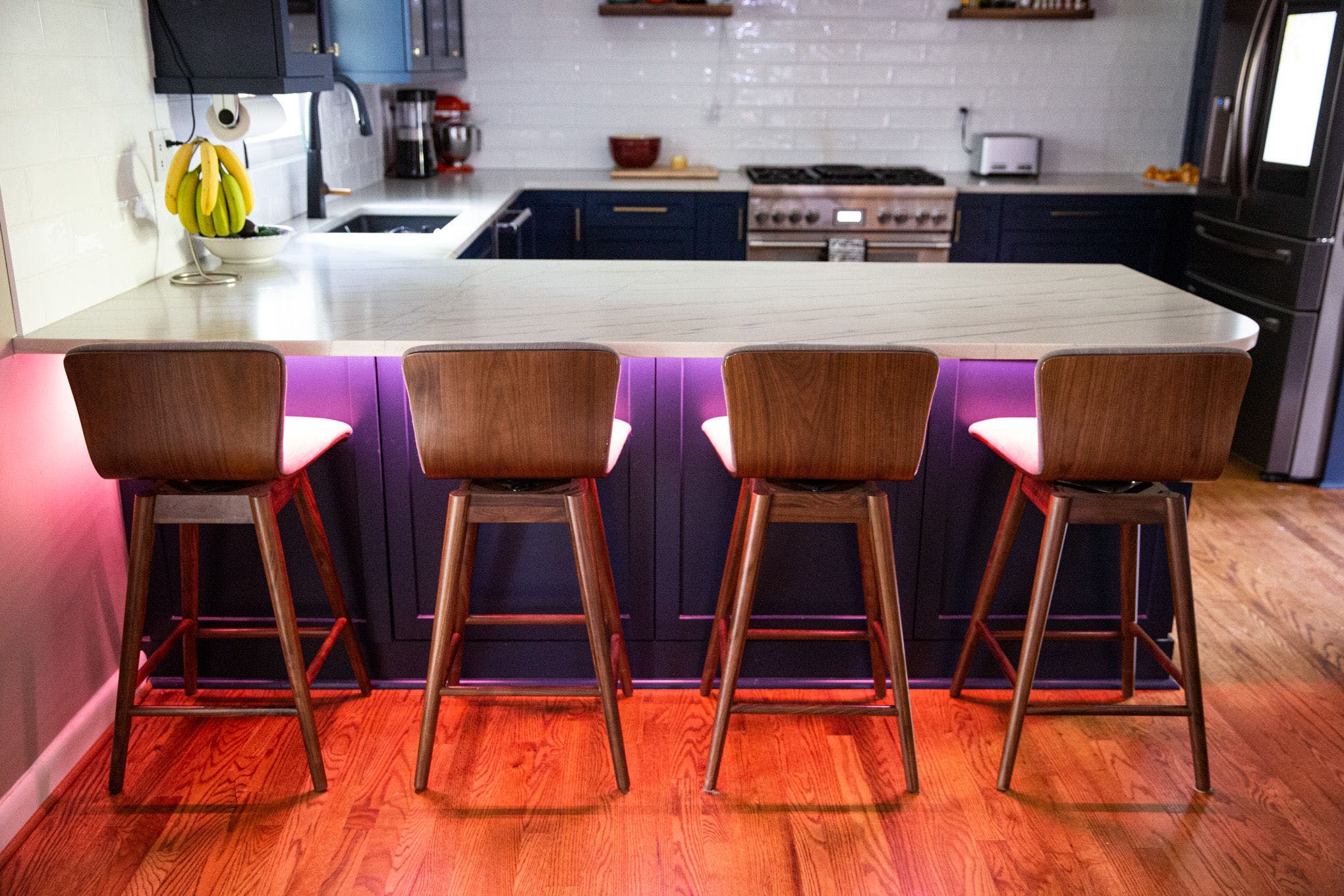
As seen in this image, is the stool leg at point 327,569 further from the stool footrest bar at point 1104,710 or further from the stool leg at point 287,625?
the stool footrest bar at point 1104,710

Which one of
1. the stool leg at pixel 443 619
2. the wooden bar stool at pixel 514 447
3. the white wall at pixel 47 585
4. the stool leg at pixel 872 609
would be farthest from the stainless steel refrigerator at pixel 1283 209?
the white wall at pixel 47 585

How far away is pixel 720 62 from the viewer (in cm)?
532

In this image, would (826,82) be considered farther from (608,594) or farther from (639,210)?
(608,594)

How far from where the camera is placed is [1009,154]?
5.09m

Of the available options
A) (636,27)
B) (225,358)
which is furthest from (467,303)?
(636,27)

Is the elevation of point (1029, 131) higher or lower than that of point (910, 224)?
higher

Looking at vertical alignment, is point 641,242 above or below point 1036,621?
above

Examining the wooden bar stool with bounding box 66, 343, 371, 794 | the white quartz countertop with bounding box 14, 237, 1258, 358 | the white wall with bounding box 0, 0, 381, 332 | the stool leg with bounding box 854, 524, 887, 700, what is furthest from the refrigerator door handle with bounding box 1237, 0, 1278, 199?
the white wall with bounding box 0, 0, 381, 332

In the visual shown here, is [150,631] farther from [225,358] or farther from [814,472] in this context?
[814,472]

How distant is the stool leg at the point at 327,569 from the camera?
7.58 feet

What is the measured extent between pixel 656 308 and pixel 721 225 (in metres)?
2.58

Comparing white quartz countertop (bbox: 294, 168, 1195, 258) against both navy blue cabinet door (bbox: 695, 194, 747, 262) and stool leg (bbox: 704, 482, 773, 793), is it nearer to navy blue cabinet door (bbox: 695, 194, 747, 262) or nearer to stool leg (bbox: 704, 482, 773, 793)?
navy blue cabinet door (bbox: 695, 194, 747, 262)

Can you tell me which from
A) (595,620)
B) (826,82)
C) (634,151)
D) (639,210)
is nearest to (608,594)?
(595,620)

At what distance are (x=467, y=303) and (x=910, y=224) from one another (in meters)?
2.88
